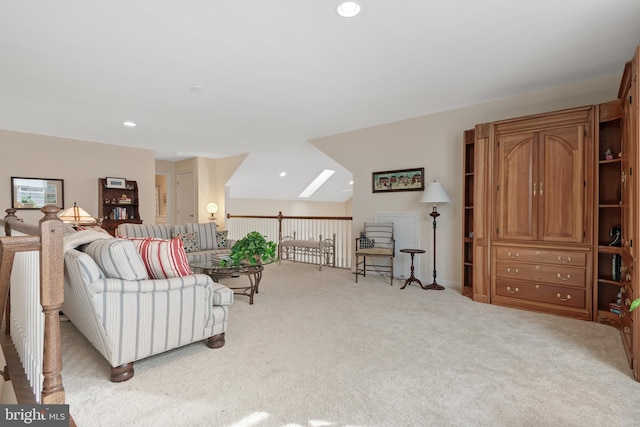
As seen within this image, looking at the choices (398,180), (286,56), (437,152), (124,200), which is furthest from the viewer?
(124,200)

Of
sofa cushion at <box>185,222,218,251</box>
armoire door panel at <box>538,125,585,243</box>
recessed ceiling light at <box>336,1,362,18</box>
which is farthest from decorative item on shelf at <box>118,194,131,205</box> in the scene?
armoire door panel at <box>538,125,585,243</box>

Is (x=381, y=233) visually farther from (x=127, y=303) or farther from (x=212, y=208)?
(x=212, y=208)

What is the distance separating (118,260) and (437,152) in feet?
13.5

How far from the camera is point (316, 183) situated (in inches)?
404

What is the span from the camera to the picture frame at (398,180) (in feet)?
15.9

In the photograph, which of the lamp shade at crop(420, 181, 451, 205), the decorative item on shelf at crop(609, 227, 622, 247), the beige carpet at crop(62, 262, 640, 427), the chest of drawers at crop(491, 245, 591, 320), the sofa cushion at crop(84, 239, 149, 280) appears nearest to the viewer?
the beige carpet at crop(62, 262, 640, 427)

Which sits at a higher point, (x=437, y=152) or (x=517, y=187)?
(x=437, y=152)

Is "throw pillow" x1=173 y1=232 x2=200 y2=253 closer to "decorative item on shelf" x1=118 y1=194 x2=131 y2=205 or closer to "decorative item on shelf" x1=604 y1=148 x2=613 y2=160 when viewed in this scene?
"decorative item on shelf" x1=118 y1=194 x2=131 y2=205

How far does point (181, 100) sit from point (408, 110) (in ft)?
9.90

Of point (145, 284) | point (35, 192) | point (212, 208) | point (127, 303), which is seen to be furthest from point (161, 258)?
point (212, 208)

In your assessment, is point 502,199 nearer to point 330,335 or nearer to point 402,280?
point 402,280

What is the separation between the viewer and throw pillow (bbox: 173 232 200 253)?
506 cm

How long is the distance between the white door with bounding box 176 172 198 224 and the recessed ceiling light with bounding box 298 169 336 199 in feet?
11.2

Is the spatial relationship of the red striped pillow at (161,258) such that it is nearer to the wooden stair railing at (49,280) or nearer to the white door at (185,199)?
the wooden stair railing at (49,280)
